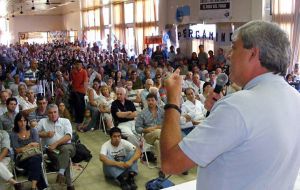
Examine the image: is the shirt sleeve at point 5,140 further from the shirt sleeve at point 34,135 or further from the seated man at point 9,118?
the seated man at point 9,118

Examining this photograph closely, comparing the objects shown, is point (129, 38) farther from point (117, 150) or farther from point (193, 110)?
point (117, 150)

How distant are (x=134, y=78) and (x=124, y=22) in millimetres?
12347

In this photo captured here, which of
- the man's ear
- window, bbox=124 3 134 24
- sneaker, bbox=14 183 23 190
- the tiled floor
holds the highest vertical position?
window, bbox=124 3 134 24

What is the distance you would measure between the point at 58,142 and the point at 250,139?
13.7ft

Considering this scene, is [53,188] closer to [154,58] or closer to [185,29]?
[154,58]

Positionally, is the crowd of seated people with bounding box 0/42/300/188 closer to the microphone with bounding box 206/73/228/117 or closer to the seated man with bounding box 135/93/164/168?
the seated man with bounding box 135/93/164/168

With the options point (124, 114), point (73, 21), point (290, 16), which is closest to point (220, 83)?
point (124, 114)

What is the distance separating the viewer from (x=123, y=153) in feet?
16.9

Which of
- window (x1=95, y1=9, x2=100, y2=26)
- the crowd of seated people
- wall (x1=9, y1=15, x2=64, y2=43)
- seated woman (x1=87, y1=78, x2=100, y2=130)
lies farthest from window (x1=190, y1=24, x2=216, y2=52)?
wall (x1=9, y1=15, x2=64, y2=43)

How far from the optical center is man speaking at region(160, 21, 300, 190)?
3.40ft

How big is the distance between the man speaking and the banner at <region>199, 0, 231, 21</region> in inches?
461

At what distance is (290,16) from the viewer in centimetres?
1034

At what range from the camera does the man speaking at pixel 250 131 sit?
104cm

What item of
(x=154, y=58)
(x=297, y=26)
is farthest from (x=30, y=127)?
(x=154, y=58)
